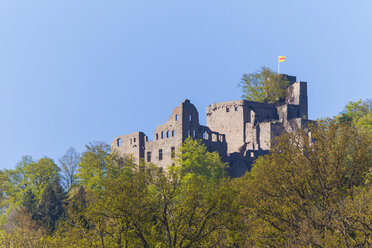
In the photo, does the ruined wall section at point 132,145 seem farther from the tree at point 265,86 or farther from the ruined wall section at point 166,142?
the tree at point 265,86

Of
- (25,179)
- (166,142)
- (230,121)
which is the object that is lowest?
(25,179)

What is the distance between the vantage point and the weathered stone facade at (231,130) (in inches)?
3521

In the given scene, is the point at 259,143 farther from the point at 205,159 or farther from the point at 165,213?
the point at 165,213

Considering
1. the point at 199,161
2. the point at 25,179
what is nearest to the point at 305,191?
the point at 199,161

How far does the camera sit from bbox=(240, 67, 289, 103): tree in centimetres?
10807

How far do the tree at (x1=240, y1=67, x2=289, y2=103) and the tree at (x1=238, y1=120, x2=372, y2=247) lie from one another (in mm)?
62614

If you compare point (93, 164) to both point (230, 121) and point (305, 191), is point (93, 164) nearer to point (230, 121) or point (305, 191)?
point (230, 121)

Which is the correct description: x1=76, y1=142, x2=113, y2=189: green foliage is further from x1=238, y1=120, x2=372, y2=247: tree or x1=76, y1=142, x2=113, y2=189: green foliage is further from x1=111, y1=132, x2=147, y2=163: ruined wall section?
x1=238, y1=120, x2=372, y2=247: tree

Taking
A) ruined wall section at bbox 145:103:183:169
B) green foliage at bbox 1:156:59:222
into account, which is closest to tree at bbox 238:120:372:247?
ruined wall section at bbox 145:103:183:169

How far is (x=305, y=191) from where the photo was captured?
4294cm

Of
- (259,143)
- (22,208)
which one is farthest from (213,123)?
(22,208)

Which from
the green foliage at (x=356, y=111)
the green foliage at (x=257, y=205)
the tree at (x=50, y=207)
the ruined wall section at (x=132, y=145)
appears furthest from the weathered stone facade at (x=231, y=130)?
the green foliage at (x=257, y=205)

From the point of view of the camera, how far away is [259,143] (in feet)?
313

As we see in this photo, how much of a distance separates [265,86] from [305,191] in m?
68.4
